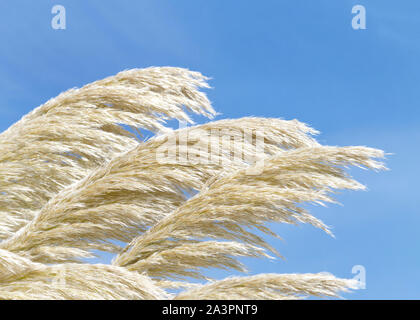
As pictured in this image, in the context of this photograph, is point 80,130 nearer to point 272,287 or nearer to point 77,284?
point 77,284

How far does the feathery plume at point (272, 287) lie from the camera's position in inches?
79.0

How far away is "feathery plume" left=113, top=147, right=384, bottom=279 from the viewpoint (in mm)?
2287

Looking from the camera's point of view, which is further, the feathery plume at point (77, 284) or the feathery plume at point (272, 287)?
the feathery plume at point (272, 287)

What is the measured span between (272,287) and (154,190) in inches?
33.9

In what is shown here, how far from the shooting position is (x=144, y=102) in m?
3.06

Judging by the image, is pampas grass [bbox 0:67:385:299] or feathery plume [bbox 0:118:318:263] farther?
feathery plume [bbox 0:118:318:263]

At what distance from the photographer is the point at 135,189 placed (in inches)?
101

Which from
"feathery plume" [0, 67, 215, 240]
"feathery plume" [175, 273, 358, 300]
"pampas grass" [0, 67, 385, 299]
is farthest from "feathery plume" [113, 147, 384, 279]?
"feathery plume" [0, 67, 215, 240]

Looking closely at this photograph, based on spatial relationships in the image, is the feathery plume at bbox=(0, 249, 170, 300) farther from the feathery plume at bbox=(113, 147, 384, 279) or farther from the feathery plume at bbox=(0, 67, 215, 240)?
the feathery plume at bbox=(0, 67, 215, 240)

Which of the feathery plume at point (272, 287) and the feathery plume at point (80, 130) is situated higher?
the feathery plume at point (80, 130)

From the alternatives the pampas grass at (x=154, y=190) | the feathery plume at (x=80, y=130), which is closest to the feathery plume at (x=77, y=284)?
the pampas grass at (x=154, y=190)

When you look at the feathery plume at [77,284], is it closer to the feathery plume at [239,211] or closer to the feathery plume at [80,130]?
the feathery plume at [239,211]

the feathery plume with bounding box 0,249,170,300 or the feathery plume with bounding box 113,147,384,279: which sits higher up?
the feathery plume with bounding box 113,147,384,279
